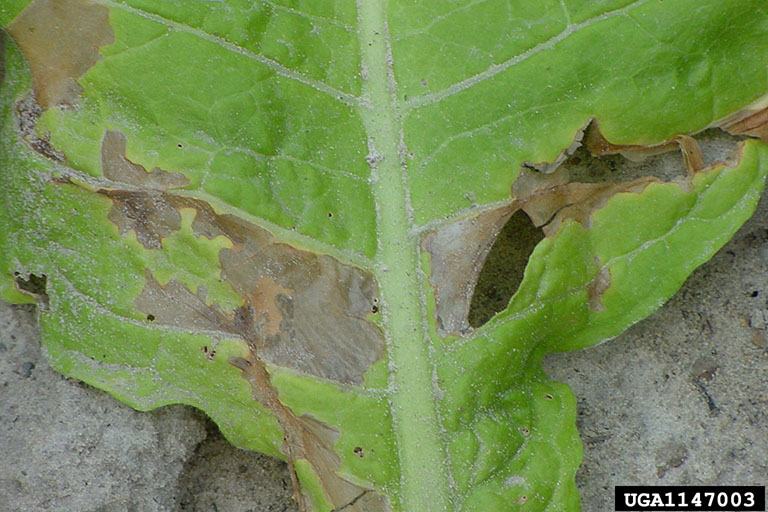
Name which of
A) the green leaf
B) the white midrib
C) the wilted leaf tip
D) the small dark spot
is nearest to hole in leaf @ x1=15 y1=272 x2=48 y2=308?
the green leaf

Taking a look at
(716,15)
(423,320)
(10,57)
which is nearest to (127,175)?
(10,57)

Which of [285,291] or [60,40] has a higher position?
[60,40]

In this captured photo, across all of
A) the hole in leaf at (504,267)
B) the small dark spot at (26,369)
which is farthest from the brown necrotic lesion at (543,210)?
the small dark spot at (26,369)

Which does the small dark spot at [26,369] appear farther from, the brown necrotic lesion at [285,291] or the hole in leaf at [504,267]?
the hole in leaf at [504,267]

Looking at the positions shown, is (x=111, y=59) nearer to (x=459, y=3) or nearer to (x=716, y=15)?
(x=459, y=3)

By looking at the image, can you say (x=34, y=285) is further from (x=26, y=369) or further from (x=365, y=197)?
(x=365, y=197)

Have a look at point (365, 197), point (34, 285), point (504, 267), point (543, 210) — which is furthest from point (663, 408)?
point (34, 285)
